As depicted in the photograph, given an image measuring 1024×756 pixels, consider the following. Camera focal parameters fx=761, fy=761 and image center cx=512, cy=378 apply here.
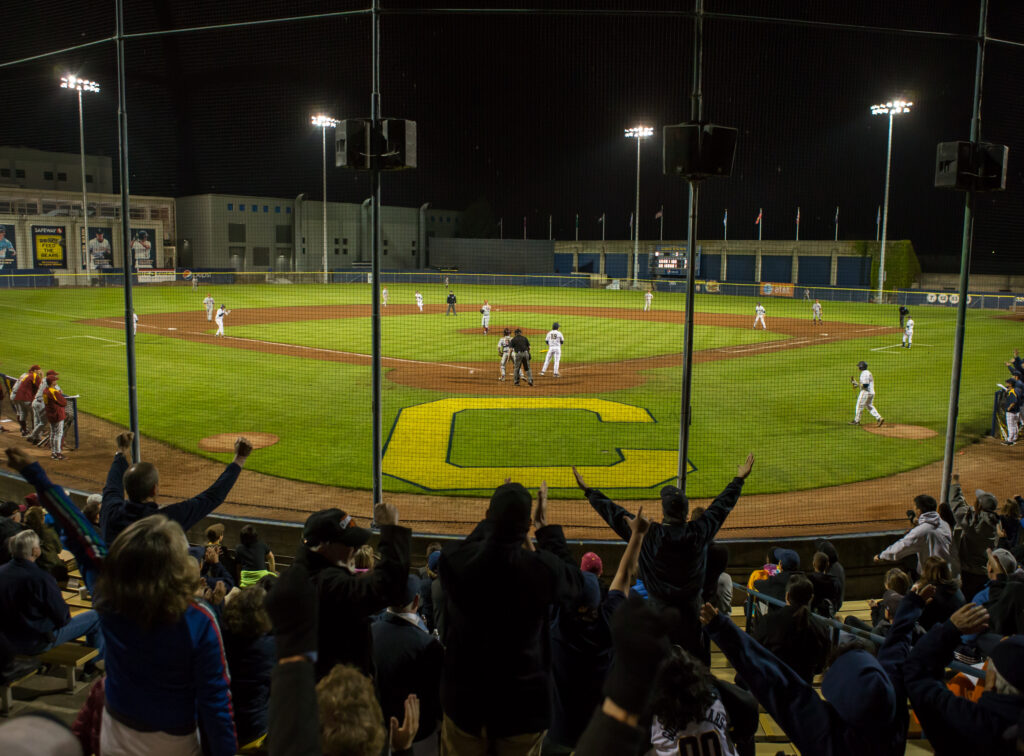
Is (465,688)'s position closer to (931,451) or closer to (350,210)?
(931,451)

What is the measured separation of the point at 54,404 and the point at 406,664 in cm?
1213

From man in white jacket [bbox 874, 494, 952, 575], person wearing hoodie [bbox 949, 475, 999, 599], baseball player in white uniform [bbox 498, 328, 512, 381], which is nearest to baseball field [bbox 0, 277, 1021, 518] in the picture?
baseball player in white uniform [bbox 498, 328, 512, 381]

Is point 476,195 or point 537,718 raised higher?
point 476,195

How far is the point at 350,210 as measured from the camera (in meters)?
57.3

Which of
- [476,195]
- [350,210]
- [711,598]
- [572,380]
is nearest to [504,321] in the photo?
[572,380]

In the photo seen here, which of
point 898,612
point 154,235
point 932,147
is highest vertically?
point 932,147

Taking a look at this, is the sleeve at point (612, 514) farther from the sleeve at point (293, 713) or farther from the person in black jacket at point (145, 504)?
the sleeve at point (293, 713)

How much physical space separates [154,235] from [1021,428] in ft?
191

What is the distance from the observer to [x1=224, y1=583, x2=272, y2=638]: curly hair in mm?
3975

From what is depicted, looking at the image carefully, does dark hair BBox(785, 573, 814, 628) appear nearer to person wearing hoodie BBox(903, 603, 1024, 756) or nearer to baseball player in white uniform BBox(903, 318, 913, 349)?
person wearing hoodie BBox(903, 603, 1024, 756)

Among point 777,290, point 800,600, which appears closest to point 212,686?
point 800,600

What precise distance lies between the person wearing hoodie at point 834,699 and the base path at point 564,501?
241 inches

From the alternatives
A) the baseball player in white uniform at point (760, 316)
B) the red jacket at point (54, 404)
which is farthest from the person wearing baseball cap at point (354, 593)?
the baseball player in white uniform at point (760, 316)

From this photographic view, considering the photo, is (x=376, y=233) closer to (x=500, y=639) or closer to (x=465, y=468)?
(x=500, y=639)
